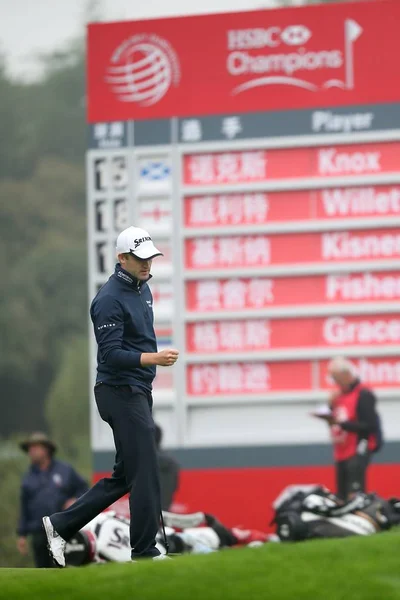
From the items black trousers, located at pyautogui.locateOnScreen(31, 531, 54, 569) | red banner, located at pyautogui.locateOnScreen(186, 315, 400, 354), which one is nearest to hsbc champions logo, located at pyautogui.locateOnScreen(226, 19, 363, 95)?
red banner, located at pyautogui.locateOnScreen(186, 315, 400, 354)

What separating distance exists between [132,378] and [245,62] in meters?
6.87

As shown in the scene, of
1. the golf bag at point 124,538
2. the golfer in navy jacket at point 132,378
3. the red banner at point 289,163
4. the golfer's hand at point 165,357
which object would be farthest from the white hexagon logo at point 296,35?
the golfer's hand at point 165,357

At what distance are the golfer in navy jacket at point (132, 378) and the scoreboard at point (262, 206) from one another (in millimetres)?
6043

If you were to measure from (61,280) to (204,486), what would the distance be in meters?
45.6

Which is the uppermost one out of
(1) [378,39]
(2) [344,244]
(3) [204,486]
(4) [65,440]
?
(1) [378,39]

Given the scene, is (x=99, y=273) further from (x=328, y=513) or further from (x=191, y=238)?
(x=328, y=513)

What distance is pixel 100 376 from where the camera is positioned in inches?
369

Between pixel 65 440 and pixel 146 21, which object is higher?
pixel 146 21

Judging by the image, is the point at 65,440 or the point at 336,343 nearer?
the point at 336,343

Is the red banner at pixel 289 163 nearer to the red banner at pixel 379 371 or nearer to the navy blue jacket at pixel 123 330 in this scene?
the red banner at pixel 379 371

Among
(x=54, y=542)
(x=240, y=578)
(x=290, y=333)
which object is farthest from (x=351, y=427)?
(x=240, y=578)

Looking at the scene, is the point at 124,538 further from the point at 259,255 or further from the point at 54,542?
the point at 259,255

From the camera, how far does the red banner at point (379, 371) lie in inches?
601

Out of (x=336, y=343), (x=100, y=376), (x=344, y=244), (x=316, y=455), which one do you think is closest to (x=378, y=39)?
(x=344, y=244)
